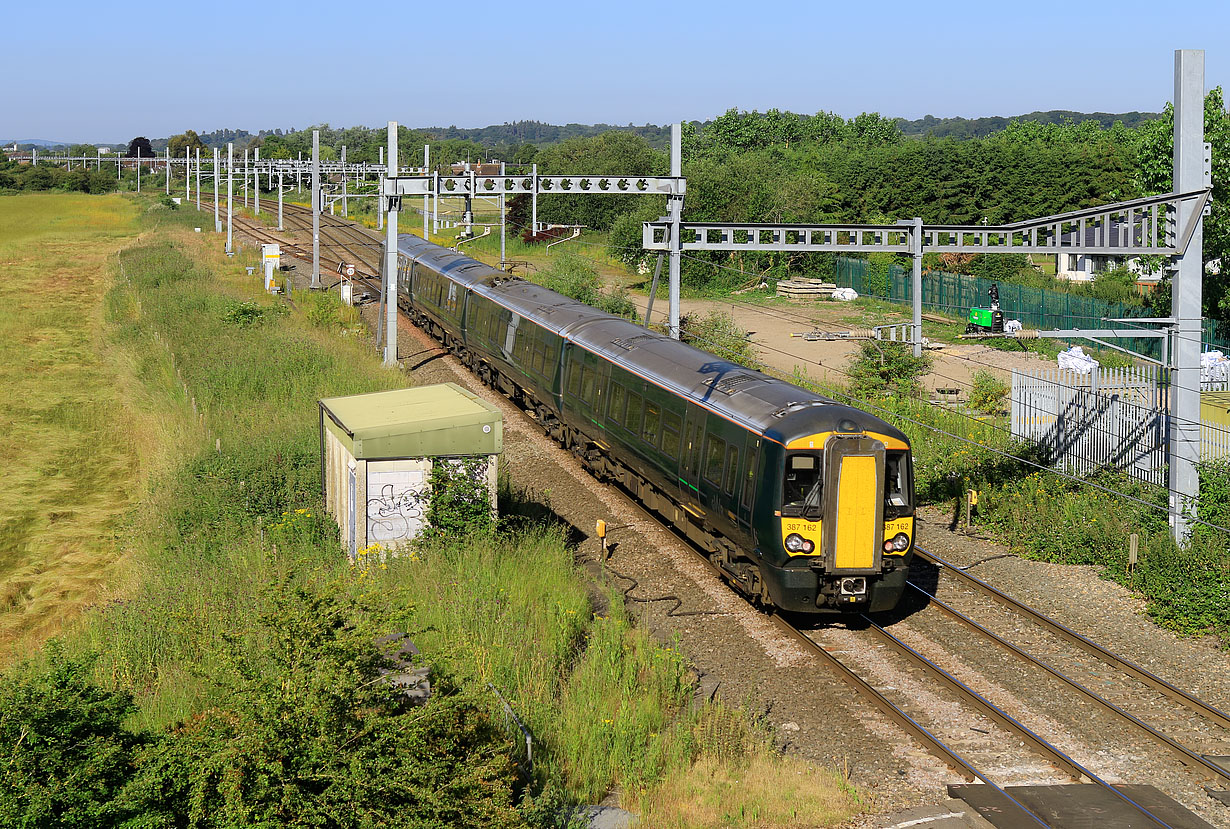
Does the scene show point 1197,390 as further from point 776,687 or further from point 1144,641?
point 776,687

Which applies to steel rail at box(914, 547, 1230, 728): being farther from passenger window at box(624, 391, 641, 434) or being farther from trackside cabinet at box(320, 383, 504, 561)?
trackside cabinet at box(320, 383, 504, 561)

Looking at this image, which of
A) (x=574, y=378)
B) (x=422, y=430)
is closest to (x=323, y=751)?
(x=422, y=430)

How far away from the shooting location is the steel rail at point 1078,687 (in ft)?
36.9

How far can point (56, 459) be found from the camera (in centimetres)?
2541

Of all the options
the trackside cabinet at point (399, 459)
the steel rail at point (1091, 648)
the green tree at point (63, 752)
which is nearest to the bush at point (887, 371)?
the steel rail at point (1091, 648)

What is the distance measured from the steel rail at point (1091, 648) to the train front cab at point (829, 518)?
2.61 metres

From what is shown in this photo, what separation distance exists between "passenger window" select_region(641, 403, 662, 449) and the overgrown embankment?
2343 mm

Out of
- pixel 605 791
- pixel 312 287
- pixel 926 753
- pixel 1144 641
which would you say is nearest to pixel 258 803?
pixel 605 791

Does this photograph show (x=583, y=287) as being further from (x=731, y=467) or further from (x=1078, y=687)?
(x=1078, y=687)

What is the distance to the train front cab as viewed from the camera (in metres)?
14.0

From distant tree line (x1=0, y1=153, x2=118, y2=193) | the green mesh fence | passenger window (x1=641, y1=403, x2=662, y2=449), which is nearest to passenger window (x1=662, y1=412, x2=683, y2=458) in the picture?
passenger window (x1=641, y1=403, x2=662, y2=449)

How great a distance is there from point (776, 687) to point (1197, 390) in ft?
29.4

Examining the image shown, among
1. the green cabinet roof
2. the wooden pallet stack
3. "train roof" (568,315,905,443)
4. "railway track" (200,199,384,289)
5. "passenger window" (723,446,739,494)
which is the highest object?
"railway track" (200,199,384,289)

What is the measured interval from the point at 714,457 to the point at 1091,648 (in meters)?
5.32
